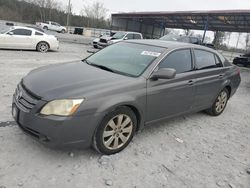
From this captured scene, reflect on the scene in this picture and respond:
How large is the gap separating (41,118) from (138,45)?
232 cm

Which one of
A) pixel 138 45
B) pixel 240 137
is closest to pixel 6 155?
pixel 138 45

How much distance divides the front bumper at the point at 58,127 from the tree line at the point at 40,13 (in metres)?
57.6

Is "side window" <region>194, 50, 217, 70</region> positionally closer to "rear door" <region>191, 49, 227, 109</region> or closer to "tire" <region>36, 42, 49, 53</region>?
"rear door" <region>191, 49, 227, 109</region>

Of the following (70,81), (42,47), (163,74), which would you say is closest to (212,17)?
(42,47)

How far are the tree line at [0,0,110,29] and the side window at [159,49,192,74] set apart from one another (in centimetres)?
5684

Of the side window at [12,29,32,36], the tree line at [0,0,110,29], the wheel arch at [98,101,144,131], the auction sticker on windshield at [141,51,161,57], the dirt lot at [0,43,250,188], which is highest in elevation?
the tree line at [0,0,110,29]

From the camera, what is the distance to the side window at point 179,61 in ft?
13.7

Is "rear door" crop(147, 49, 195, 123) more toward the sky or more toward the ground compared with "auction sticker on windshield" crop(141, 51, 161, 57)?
more toward the ground

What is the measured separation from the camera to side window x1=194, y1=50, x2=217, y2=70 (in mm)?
4875

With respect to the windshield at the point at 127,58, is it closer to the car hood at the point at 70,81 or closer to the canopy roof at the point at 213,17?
the car hood at the point at 70,81

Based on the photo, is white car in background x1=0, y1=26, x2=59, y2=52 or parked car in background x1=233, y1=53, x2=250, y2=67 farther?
parked car in background x1=233, y1=53, x2=250, y2=67

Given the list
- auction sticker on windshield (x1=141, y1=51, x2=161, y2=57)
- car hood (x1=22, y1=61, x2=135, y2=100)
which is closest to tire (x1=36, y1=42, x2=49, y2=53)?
car hood (x1=22, y1=61, x2=135, y2=100)

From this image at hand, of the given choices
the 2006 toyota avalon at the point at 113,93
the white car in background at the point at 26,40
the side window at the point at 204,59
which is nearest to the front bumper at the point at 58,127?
the 2006 toyota avalon at the point at 113,93

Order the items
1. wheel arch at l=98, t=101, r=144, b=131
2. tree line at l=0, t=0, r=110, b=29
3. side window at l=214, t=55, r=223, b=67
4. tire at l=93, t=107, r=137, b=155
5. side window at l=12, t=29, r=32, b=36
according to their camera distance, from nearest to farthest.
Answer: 1. wheel arch at l=98, t=101, r=144, b=131
2. tire at l=93, t=107, r=137, b=155
3. side window at l=214, t=55, r=223, b=67
4. side window at l=12, t=29, r=32, b=36
5. tree line at l=0, t=0, r=110, b=29
